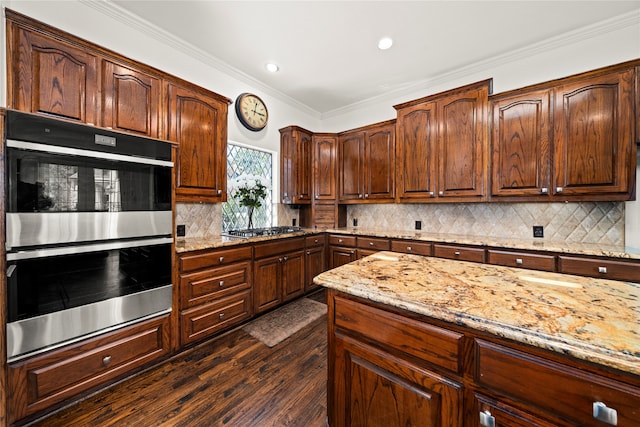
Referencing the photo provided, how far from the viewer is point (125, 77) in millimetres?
1980

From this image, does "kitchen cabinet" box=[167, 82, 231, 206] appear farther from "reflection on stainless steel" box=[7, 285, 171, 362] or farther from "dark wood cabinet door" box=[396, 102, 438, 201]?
"dark wood cabinet door" box=[396, 102, 438, 201]

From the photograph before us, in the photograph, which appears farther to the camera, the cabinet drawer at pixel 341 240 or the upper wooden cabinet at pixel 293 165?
the upper wooden cabinet at pixel 293 165

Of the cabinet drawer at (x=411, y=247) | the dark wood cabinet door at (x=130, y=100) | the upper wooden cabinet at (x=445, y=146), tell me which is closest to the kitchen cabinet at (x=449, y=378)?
the cabinet drawer at (x=411, y=247)

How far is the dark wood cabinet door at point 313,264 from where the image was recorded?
11.1 ft

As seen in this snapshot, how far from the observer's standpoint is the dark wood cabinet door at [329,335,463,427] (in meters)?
0.88

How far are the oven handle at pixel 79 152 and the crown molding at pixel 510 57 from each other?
3.24 m

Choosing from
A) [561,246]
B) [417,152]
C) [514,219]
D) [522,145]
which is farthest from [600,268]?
[417,152]

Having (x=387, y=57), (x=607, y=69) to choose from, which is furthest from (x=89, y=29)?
(x=607, y=69)

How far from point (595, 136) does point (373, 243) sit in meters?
2.31

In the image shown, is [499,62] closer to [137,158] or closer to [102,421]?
Answer: [137,158]

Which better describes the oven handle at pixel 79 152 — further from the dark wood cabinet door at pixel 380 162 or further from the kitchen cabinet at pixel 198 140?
the dark wood cabinet door at pixel 380 162

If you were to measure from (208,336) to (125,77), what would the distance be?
2.33 m

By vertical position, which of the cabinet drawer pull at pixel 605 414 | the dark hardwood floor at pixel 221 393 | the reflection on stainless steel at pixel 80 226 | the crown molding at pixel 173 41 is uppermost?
the crown molding at pixel 173 41

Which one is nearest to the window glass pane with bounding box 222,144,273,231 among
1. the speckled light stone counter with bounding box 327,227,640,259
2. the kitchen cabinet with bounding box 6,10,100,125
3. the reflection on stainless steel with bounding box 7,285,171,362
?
the reflection on stainless steel with bounding box 7,285,171,362
